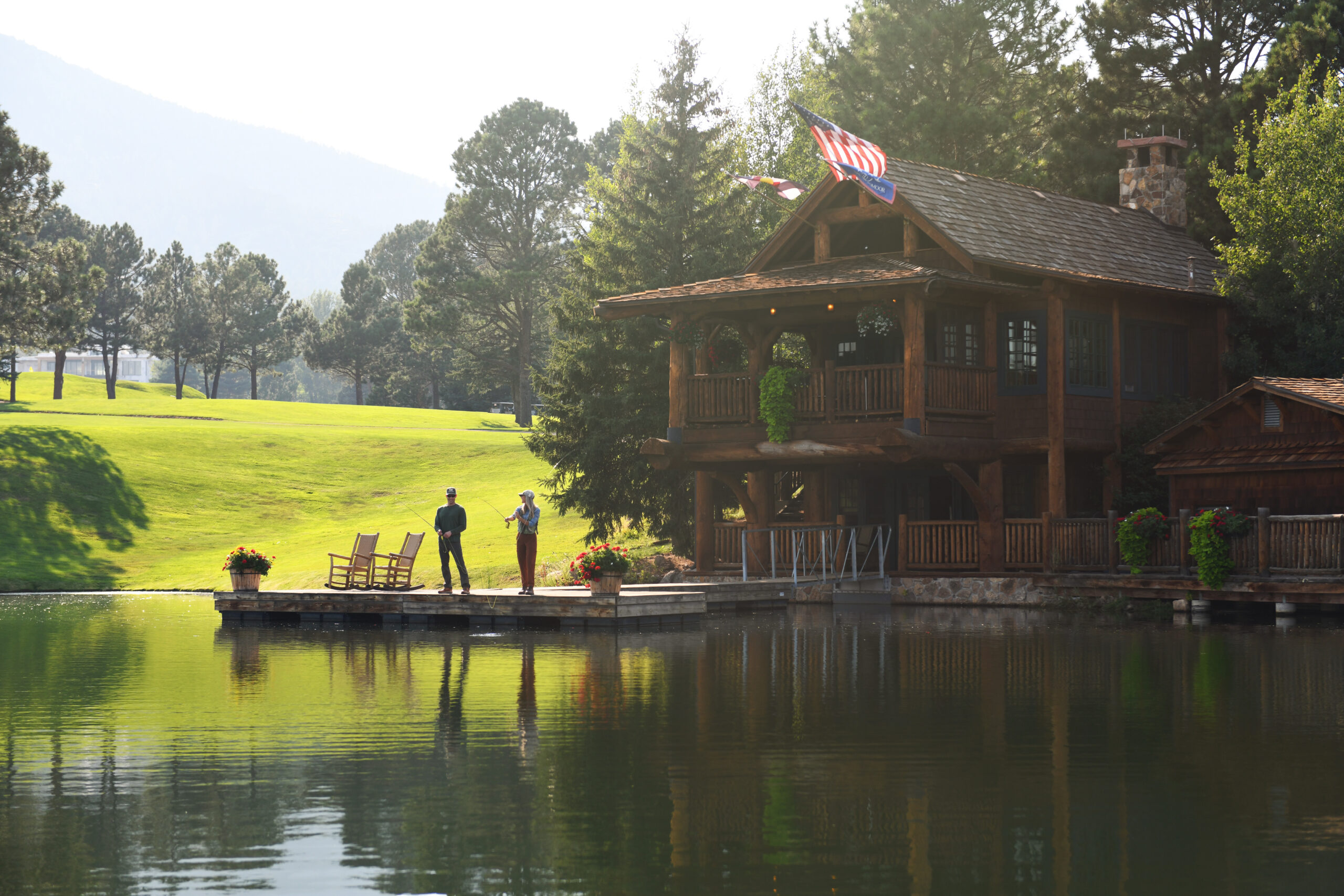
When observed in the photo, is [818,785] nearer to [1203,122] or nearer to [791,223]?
[791,223]

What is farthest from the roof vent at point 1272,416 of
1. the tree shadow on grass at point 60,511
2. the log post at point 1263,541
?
the tree shadow on grass at point 60,511

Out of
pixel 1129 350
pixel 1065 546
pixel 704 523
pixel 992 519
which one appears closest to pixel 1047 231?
pixel 1129 350

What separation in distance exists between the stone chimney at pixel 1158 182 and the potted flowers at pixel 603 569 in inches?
866

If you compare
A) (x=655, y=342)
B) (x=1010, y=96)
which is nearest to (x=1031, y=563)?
(x=655, y=342)

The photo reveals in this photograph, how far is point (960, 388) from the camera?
32344 mm

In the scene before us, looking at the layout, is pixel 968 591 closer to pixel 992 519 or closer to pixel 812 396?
pixel 992 519

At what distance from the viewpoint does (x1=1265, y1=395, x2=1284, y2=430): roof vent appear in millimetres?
29625

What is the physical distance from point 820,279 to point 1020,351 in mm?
4834

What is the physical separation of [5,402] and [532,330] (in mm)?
28012

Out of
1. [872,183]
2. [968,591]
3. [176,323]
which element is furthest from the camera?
[176,323]

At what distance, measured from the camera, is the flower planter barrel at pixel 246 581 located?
94.6 ft

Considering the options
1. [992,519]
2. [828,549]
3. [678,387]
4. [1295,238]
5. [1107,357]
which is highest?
[1295,238]

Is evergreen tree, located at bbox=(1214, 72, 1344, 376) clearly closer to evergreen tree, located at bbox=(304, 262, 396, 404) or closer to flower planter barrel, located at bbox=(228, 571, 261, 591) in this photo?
flower planter barrel, located at bbox=(228, 571, 261, 591)

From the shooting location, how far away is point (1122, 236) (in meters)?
38.0
